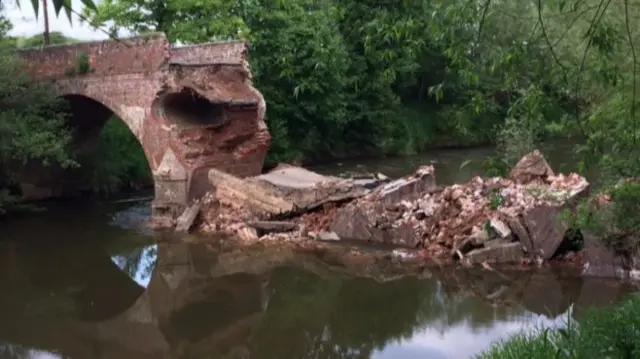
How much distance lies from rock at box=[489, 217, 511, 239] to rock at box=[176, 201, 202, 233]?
686 centimetres

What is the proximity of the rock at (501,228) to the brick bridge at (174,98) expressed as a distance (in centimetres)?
698

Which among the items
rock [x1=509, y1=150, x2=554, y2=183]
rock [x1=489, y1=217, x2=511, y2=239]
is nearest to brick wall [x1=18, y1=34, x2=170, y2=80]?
rock [x1=509, y1=150, x2=554, y2=183]

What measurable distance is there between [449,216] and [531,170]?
1867mm

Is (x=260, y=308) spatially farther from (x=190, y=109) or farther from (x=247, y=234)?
(x=190, y=109)

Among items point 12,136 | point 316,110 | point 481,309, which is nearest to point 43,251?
point 12,136

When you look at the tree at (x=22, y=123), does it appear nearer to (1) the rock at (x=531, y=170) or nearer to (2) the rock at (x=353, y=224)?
(2) the rock at (x=353, y=224)

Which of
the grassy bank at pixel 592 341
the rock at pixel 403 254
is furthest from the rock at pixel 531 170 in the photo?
the grassy bank at pixel 592 341

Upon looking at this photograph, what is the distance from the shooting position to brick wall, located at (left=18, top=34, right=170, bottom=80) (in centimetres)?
1650

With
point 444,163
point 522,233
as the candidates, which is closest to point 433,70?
point 444,163

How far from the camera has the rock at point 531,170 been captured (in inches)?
551

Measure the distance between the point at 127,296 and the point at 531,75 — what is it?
8.85 meters

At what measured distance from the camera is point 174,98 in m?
17.5

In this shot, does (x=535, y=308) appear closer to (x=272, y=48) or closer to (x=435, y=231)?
(x=435, y=231)

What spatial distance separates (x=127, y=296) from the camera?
11977 millimetres
